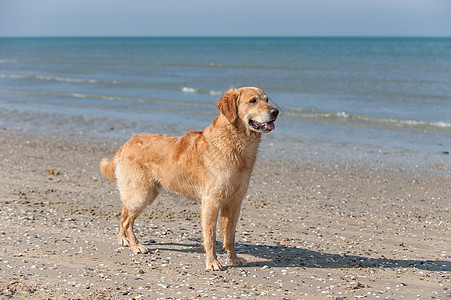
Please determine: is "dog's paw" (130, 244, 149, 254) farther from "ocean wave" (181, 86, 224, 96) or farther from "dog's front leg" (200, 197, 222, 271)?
"ocean wave" (181, 86, 224, 96)

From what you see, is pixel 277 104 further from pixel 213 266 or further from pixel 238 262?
pixel 213 266

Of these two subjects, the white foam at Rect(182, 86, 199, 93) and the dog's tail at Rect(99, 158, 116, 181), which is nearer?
the dog's tail at Rect(99, 158, 116, 181)

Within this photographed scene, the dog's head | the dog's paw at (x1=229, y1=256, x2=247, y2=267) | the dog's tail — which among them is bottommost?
the dog's paw at (x1=229, y1=256, x2=247, y2=267)

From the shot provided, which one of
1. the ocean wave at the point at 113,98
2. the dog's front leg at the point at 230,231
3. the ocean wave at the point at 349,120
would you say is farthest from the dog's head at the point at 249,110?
the ocean wave at the point at 113,98

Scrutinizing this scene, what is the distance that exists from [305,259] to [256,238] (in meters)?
0.99

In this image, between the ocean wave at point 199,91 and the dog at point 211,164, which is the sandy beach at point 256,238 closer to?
the dog at point 211,164

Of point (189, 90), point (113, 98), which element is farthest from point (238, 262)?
point (189, 90)

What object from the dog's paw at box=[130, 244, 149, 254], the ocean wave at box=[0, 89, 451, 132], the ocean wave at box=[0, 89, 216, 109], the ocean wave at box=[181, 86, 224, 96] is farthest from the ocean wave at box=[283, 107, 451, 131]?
the dog's paw at box=[130, 244, 149, 254]

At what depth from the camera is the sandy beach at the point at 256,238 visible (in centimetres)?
550

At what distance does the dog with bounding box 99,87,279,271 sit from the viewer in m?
5.88

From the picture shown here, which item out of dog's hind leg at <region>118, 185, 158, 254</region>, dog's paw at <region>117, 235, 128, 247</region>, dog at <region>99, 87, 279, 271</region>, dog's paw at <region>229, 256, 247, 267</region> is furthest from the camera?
dog's paw at <region>117, 235, 128, 247</region>

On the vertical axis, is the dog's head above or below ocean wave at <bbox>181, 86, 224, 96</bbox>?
above

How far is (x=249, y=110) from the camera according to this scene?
5.82 meters

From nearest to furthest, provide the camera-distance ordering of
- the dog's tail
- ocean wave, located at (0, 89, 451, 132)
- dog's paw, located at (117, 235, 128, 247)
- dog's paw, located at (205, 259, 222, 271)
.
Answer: dog's paw, located at (205, 259, 222, 271) < dog's paw, located at (117, 235, 128, 247) < the dog's tail < ocean wave, located at (0, 89, 451, 132)
